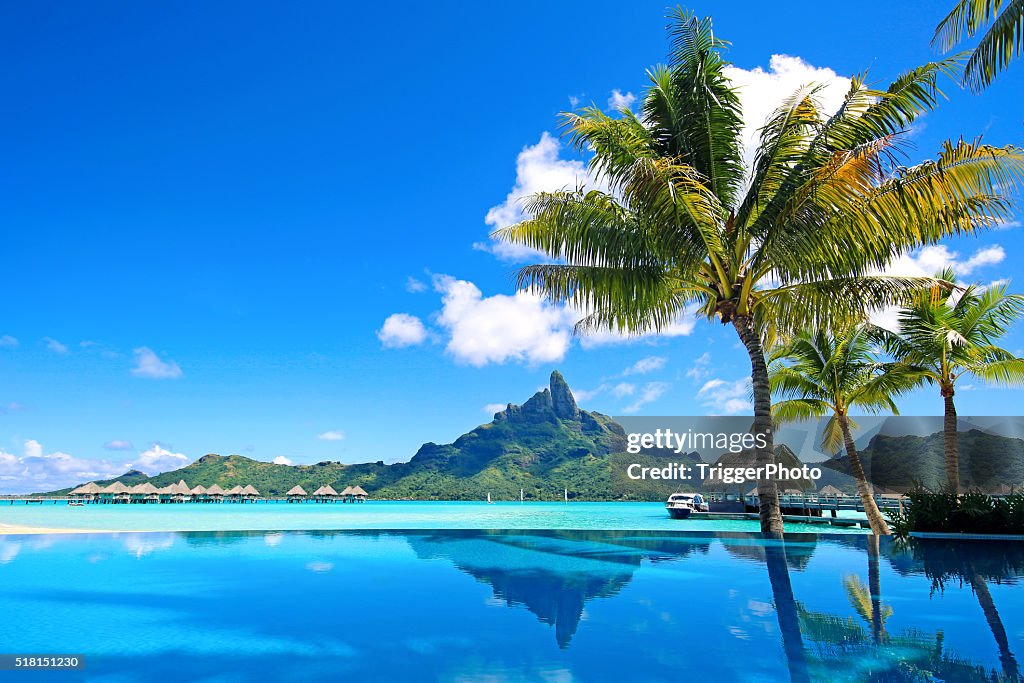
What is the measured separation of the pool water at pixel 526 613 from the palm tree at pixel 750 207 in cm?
413

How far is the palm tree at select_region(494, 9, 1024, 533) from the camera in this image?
29.3ft

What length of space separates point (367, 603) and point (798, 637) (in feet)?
11.8

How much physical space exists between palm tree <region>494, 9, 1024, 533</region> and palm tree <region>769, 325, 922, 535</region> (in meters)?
5.46

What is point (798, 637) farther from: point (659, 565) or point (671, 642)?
point (659, 565)

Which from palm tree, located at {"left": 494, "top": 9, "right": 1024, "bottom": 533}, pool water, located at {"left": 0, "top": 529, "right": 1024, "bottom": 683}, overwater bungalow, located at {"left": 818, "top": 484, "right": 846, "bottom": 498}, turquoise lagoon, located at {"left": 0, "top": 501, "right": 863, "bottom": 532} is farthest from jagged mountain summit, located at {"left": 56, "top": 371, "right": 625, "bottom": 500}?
pool water, located at {"left": 0, "top": 529, "right": 1024, "bottom": 683}

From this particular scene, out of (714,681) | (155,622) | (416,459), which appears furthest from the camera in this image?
(416,459)

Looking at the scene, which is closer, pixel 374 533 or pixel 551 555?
pixel 551 555

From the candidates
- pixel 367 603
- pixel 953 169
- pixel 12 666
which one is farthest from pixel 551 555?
pixel 953 169

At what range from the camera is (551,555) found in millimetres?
9047

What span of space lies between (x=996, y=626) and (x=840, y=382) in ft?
45.0

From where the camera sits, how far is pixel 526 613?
17.1 ft

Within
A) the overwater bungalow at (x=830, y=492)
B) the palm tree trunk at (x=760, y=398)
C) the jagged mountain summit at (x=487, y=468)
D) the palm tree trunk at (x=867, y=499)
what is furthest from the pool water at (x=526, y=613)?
the jagged mountain summit at (x=487, y=468)

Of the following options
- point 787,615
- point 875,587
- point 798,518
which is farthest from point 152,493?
point 787,615

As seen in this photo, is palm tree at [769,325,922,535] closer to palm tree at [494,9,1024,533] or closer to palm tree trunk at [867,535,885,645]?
palm tree at [494,9,1024,533]
